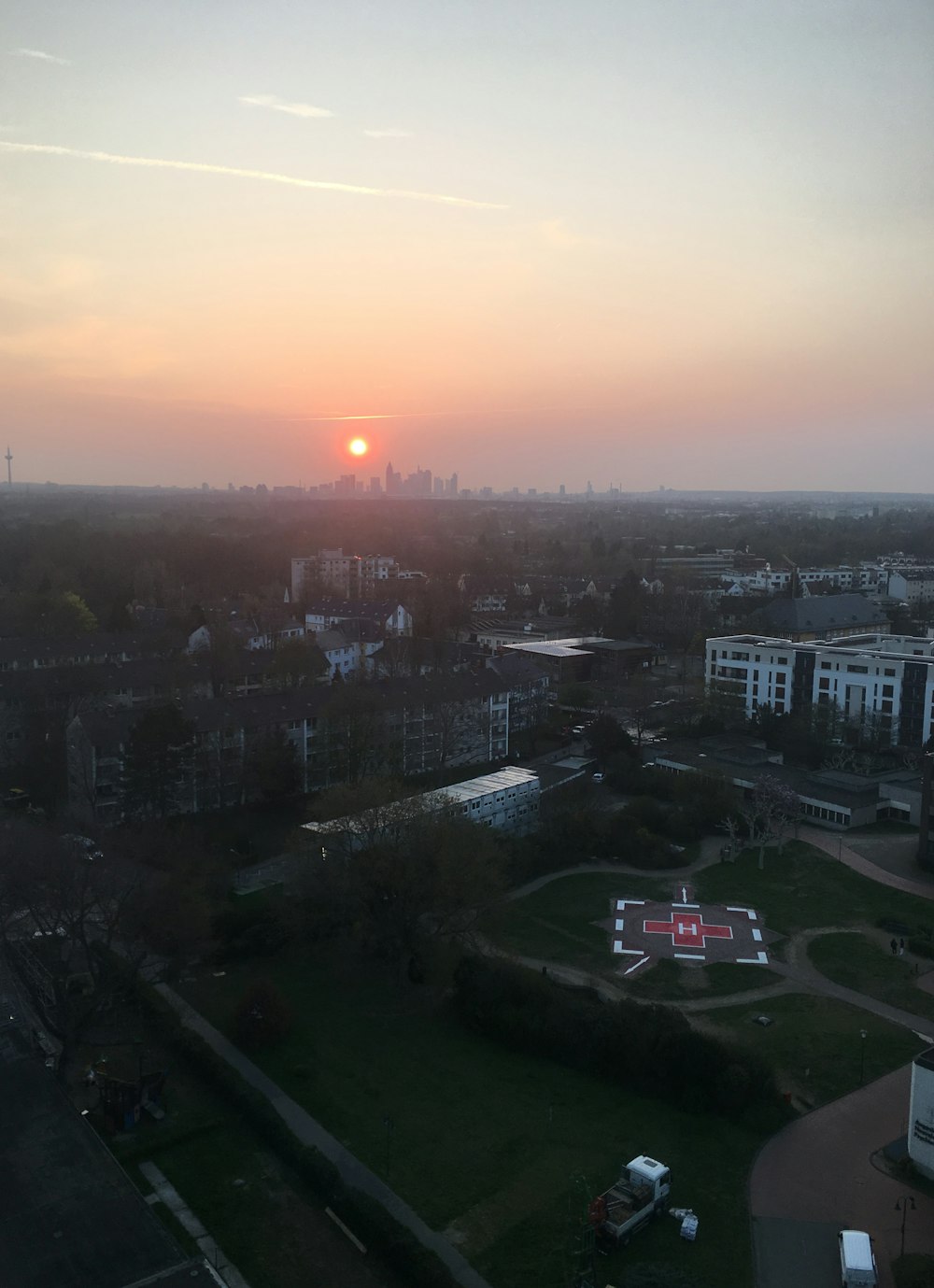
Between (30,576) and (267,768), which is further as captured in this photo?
(30,576)

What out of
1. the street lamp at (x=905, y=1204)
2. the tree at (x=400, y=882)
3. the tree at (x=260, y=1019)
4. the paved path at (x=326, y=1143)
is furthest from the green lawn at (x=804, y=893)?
the paved path at (x=326, y=1143)

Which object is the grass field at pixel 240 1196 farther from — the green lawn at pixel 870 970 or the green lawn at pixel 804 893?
the green lawn at pixel 804 893

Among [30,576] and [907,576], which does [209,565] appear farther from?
[907,576]

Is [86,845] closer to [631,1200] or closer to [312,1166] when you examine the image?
[312,1166]

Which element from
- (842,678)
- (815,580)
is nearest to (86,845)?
(842,678)

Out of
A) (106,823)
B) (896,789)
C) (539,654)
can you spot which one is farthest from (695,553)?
(106,823)
